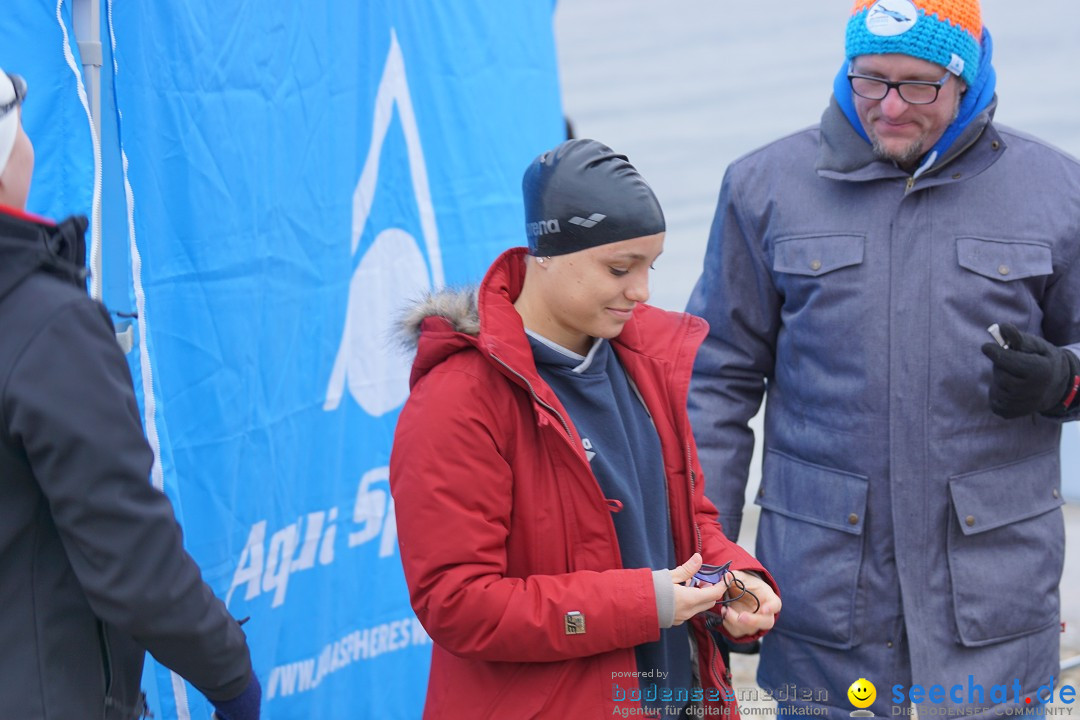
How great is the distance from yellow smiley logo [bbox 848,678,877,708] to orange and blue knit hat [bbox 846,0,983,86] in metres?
1.26

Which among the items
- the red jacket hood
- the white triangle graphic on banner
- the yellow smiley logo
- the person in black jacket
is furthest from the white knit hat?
the yellow smiley logo

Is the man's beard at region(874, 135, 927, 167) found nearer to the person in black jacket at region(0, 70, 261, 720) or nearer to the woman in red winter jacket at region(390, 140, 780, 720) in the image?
the woman in red winter jacket at region(390, 140, 780, 720)

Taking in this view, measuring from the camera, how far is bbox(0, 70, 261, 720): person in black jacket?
59.7 inches

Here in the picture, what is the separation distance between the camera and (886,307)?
2.53 meters

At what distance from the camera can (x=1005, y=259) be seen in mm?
2510

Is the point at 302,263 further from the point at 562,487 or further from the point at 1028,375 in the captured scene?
the point at 1028,375

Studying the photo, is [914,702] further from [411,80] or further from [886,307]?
[411,80]

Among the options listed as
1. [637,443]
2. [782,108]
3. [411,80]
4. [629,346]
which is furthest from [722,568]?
[782,108]

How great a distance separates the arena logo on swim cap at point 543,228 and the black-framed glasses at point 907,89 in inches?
34.4

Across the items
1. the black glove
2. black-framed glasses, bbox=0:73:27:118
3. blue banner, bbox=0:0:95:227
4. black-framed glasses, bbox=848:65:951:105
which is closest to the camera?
black-framed glasses, bbox=0:73:27:118

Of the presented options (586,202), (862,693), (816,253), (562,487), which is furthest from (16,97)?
(862,693)

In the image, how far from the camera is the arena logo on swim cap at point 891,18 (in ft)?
8.07

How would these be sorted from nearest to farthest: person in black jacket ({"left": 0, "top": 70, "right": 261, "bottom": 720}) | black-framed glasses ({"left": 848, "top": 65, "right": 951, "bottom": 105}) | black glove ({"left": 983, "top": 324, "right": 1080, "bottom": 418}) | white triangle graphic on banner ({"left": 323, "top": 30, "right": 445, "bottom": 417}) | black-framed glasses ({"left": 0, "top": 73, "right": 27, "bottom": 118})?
person in black jacket ({"left": 0, "top": 70, "right": 261, "bottom": 720}) < black-framed glasses ({"left": 0, "top": 73, "right": 27, "bottom": 118}) < black glove ({"left": 983, "top": 324, "right": 1080, "bottom": 418}) < black-framed glasses ({"left": 848, "top": 65, "right": 951, "bottom": 105}) < white triangle graphic on banner ({"left": 323, "top": 30, "right": 445, "bottom": 417})

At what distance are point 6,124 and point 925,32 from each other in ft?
5.63
